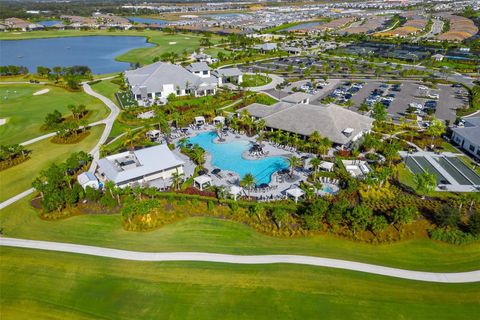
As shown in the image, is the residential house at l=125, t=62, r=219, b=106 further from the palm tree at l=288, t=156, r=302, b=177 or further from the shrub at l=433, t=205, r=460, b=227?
the shrub at l=433, t=205, r=460, b=227

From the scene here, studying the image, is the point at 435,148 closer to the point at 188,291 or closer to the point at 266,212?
the point at 266,212

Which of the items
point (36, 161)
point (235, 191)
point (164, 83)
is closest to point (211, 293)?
point (235, 191)

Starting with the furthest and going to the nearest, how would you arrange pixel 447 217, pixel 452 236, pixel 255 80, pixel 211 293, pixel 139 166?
pixel 255 80, pixel 139 166, pixel 447 217, pixel 452 236, pixel 211 293

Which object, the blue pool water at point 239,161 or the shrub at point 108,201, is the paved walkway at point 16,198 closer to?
the shrub at point 108,201

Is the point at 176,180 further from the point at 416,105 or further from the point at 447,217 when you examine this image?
the point at 416,105

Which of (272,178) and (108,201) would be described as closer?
(108,201)

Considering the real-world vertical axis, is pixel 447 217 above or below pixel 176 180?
above

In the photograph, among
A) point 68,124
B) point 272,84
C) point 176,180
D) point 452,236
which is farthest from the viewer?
point 272,84
